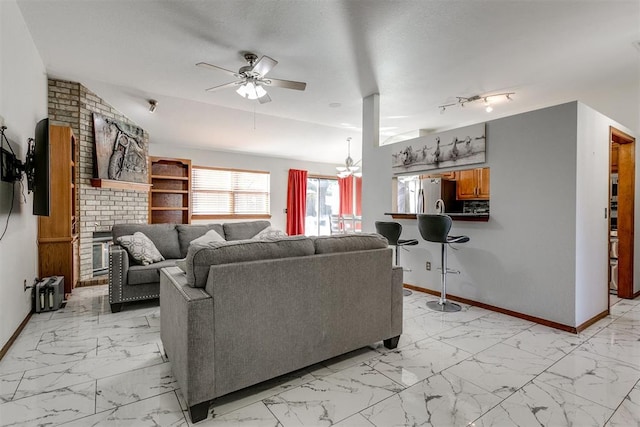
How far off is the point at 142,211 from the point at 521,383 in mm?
5943

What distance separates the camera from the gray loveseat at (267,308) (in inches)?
64.8

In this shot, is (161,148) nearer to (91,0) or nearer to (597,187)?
(91,0)

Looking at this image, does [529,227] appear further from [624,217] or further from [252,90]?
[252,90]

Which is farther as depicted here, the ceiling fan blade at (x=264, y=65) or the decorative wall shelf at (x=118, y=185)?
the decorative wall shelf at (x=118, y=185)

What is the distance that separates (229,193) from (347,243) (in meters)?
5.97

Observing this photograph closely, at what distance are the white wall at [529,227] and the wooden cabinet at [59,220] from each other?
466cm

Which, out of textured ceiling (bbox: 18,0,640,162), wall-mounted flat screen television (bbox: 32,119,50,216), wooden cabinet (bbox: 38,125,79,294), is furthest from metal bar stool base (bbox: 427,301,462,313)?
wooden cabinet (bbox: 38,125,79,294)

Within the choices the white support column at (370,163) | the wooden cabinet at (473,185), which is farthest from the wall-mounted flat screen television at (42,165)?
the wooden cabinet at (473,185)

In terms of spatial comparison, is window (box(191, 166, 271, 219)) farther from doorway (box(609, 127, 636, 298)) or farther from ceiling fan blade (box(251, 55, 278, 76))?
doorway (box(609, 127, 636, 298))

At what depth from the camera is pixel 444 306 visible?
3.53 metres

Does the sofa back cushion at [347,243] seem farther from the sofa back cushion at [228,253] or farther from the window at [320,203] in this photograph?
the window at [320,203]

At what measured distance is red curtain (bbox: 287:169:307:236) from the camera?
332 inches

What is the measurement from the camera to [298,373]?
212cm

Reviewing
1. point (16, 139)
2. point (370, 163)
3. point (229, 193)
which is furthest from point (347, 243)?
point (229, 193)
